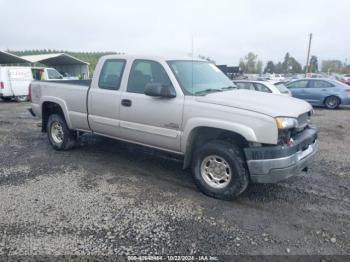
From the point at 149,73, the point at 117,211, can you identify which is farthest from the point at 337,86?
the point at 117,211

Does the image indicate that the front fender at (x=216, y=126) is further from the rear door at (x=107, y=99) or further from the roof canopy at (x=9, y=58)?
the roof canopy at (x=9, y=58)

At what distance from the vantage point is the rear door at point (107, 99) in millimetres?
4910

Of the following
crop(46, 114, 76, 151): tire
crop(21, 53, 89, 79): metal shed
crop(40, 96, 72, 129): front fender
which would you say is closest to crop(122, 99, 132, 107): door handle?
crop(40, 96, 72, 129): front fender

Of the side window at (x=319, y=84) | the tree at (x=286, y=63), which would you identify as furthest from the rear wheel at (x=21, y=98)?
the tree at (x=286, y=63)

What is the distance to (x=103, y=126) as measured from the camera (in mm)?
5180

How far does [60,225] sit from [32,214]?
509 millimetres

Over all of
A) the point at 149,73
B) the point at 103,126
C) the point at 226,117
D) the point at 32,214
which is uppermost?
the point at 149,73

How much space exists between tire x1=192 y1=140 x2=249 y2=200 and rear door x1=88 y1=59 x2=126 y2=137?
1621 mm

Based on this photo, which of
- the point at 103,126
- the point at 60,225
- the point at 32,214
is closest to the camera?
the point at 60,225

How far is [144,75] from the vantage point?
4656 millimetres

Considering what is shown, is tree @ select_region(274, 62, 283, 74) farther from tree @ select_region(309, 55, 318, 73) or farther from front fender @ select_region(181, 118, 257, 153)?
front fender @ select_region(181, 118, 257, 153)

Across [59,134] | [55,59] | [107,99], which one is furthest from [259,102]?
[55,59]

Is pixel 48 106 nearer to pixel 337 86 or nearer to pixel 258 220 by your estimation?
pixel 258 220

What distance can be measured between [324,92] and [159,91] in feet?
Answer: 40.3
